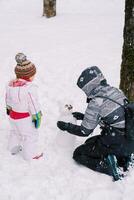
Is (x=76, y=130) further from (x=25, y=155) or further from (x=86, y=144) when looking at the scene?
(x=25, y=155)

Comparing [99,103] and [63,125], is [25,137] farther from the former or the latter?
[99,103]

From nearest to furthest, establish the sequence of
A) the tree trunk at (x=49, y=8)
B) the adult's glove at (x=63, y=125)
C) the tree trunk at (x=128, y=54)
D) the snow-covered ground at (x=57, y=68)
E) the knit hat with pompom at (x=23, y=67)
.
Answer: the snow-covered ground at (x=57, y=68) → the knit hat with pompom at (x=23, y=67) → the adult's glove at (x=63, y=125) → the tree trunk at (x=128, y=54) → the tree trunk at (x=49, y=8)

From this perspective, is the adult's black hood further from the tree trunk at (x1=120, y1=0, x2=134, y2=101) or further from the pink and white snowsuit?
the tree trunk at (x1=120, y1=0, x2=134, y2=101)

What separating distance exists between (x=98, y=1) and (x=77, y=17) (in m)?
3.42

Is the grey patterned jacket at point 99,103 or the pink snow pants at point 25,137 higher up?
the grey patterned jacket at point 99,103

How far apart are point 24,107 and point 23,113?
10 cm

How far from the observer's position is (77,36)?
1161 centimetres

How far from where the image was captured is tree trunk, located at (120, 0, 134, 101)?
5980 mm

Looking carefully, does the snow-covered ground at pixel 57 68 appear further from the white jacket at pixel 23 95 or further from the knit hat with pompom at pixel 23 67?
the knit hat with pompom at pixel 23 67

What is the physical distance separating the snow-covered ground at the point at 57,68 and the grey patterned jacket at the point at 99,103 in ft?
2.36

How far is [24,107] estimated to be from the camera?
5.45m

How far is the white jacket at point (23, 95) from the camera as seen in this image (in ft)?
17.6

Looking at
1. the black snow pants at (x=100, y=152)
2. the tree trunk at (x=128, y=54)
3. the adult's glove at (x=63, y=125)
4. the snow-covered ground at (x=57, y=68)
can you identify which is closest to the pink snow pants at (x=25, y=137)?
the snow-covered ground at (x=57, y=68)

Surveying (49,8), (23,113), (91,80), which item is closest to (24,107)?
(23,113)
